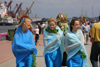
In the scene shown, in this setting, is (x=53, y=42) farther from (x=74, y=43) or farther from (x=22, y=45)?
(x=22, y=45)

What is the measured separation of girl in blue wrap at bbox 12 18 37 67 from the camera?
424cm

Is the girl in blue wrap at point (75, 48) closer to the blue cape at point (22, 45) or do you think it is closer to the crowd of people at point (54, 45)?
the crowd of people at point (54, 45)

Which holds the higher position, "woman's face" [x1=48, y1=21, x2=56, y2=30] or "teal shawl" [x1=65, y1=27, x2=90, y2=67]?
"woman's face" [x1=48, y1=21, x2=56, y2=30]

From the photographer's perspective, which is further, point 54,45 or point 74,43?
point 54,45

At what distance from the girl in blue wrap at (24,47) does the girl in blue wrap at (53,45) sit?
458 millimetres

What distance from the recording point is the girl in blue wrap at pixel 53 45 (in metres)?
4.65

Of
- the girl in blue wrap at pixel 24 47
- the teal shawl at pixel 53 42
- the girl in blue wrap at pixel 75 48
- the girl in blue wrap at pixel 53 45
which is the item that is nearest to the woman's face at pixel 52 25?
the girl in blue wrap at pixel 53 45

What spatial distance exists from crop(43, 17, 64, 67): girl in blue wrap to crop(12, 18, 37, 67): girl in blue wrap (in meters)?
0.46

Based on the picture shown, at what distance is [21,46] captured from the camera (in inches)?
167

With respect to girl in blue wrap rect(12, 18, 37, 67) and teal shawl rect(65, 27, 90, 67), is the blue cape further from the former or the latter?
teal shawl rect(65, 27, 90, 67)

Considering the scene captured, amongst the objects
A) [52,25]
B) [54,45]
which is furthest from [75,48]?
[52,25]

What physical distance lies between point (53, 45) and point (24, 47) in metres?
0.79

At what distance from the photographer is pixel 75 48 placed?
4613mm

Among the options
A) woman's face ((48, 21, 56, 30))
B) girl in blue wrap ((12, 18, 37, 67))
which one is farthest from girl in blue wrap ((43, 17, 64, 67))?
girl in blue wrap ((12, 18, 37, 67))
